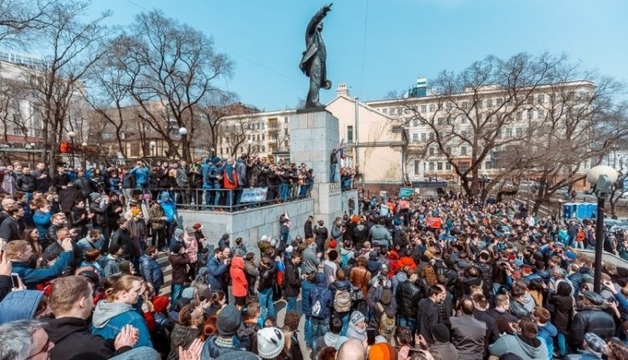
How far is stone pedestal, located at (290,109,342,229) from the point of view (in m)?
14.3

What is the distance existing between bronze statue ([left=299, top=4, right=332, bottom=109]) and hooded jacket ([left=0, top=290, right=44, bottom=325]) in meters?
12.8

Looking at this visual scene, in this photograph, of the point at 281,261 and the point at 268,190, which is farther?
the point at 268,190

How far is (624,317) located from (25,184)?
1390 cm

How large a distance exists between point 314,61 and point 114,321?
13.6 m

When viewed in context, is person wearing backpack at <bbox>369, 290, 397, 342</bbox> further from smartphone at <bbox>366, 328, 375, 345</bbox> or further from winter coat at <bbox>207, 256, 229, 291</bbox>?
winter coat at <bbox>207, 256, 229, 291</bbox>

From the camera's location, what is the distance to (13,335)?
163cm

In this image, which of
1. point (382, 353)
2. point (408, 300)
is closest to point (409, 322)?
point (408, 300)

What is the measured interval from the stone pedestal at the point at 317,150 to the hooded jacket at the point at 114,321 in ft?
38.3

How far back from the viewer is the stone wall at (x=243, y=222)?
9.19 m

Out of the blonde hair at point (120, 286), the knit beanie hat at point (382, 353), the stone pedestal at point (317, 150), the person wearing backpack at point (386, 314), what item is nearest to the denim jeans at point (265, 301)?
the person wearing backpack at point (386, 314)

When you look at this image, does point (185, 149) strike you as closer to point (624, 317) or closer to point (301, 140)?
Answer: point (301, 140)

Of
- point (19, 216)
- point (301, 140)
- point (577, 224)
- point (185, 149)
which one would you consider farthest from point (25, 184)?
point (577, 224)

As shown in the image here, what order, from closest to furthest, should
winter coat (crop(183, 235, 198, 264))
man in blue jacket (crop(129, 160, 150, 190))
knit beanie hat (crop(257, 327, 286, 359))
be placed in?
knit beanie hat (crop(257, 327, 286, 359)), winter coat (crop(183, 235, 198, 264)), man in blue jacket (crop(129, 160, 150, 190))

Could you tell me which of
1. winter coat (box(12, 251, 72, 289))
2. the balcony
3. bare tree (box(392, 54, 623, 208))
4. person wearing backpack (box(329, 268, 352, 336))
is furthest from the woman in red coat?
the balcony
